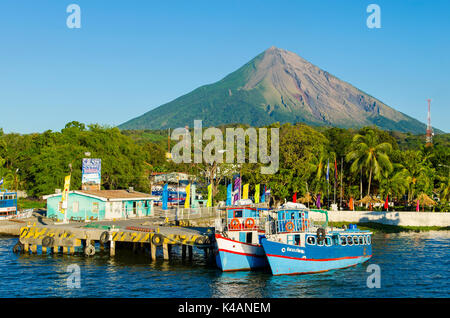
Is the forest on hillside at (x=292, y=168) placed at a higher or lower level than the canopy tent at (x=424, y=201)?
higher

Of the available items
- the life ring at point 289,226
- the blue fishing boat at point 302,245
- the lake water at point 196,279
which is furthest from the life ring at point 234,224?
the life ring at point 289,226

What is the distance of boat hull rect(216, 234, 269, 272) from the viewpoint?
4362 cm

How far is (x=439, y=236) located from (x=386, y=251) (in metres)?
14.6

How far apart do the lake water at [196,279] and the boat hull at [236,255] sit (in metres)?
0.88

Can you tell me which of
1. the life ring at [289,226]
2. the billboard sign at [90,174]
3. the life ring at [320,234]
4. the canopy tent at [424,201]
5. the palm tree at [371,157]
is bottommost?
the life ring at [320,234]

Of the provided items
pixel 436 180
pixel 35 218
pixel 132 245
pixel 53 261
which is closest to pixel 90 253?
pixel 53 261

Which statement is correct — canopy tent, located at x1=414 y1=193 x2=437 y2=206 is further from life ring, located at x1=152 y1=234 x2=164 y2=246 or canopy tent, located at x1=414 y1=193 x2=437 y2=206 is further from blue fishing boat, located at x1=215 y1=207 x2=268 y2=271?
life ring, located at x1=152 y1=234 x2=164 y2=246

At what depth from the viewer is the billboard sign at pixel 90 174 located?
69375 mm

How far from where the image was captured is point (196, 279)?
41406 mm

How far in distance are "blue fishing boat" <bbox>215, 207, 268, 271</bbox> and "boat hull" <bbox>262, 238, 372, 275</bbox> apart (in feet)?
9.75

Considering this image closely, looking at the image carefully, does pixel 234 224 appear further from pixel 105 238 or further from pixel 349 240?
pixel 105 238

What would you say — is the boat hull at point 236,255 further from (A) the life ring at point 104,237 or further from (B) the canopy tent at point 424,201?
(B) the canopy tent at point 424,201

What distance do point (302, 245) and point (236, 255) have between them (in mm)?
5677
